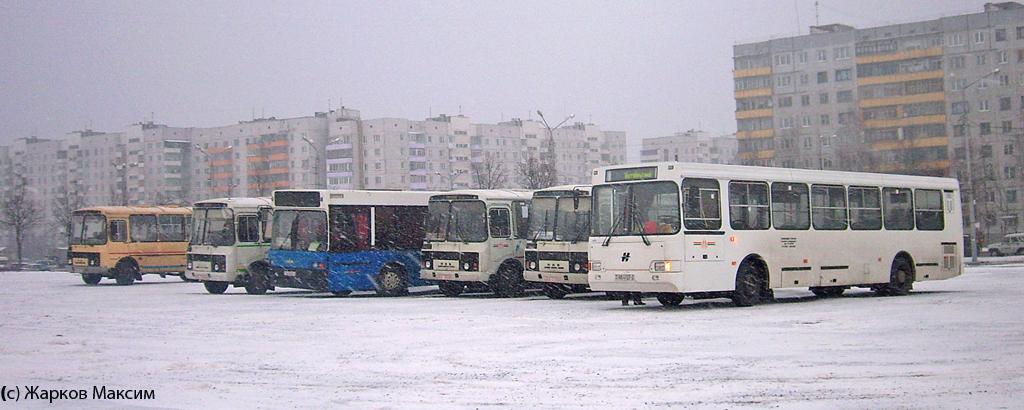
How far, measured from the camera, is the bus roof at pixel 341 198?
1145 inches

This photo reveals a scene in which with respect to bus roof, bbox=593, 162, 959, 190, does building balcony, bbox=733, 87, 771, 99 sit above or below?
above

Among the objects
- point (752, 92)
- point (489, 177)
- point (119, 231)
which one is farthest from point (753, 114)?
point (119, 231)

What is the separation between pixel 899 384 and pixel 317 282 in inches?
783

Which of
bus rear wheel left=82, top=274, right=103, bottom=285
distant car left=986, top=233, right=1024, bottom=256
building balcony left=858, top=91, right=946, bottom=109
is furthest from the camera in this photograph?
building balcony left=858, top=91, right=946, bottom=109

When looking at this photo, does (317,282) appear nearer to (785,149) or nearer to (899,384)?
(899,384)

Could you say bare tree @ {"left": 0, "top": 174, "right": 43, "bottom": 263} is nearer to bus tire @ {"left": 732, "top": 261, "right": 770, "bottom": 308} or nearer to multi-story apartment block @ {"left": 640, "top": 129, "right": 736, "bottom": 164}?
bus tire @ {"left": 732, "top": 261, "right": 770, "bottom": 308}

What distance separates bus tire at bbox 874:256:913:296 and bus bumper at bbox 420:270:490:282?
9.21 meters

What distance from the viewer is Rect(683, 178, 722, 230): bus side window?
2072cm

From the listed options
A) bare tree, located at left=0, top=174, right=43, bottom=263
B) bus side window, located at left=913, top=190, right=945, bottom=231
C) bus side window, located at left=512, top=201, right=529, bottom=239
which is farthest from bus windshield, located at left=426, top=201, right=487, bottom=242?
bare tree, located at left=0, top=174, right=43, bottom=263

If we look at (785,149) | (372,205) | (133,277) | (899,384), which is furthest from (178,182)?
(899,384)

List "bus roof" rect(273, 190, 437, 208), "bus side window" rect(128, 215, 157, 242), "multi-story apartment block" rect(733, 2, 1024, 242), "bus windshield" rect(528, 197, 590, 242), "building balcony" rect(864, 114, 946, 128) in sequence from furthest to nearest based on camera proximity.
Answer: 1. "building balcony" rect(864, 114, 946, 128)
2. "multi-story apartment block" rect(733, 2, 1024, 242)
3. "bus side window" rect(128, 215, 157, 242)
4. "bus roof" rect(273, 190, 437, 208)
5. "bus windshield" rect(528, 197, 590, 242)

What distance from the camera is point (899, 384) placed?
1066 centimetres

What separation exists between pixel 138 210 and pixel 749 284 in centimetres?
2531

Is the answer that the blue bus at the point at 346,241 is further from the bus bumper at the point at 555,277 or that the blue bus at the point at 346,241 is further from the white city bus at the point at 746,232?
the white city bus at the point at 746,232
